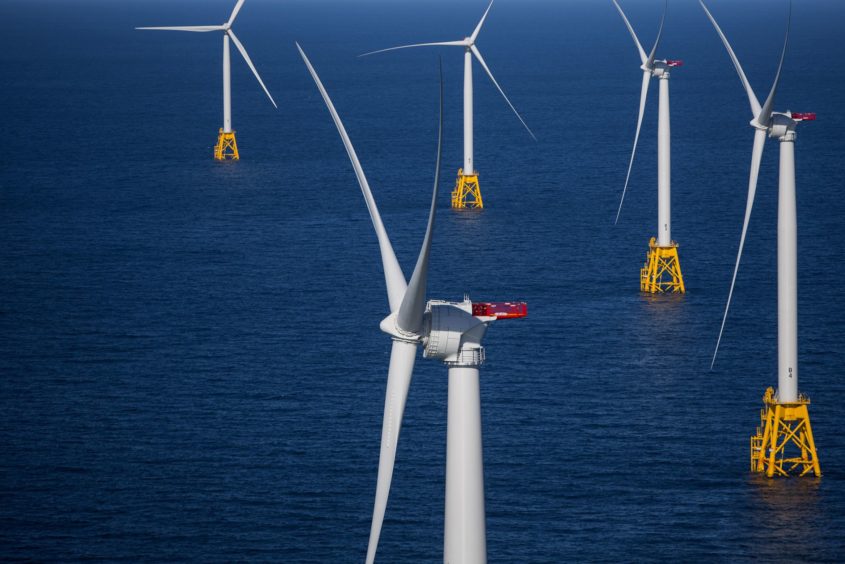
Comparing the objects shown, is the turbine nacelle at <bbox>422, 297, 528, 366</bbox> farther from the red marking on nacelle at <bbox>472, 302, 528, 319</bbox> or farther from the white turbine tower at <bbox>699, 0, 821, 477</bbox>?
the white turbine tower at <bbox>699, 0, 821, 477</bbox>

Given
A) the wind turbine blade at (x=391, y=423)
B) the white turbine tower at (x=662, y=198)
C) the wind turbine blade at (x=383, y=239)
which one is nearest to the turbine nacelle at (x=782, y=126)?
A: the white turbine tower at (x=662, y=198)

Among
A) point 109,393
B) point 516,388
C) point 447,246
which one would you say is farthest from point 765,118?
point 447,246

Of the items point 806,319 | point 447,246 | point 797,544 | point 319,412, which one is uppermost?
point 447,246

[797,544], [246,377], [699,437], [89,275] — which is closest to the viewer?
[797,544]

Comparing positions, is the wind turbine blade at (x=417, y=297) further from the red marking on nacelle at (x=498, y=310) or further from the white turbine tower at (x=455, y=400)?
the red marking on nacelle at (x=498, y=310)

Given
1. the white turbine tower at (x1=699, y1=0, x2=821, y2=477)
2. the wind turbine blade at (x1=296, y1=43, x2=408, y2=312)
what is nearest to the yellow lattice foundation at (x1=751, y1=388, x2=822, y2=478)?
the white turbine tower at (x1=699, y1=0, x2=821, y2=477)

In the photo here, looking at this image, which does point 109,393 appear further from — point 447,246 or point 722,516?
point 447,246
